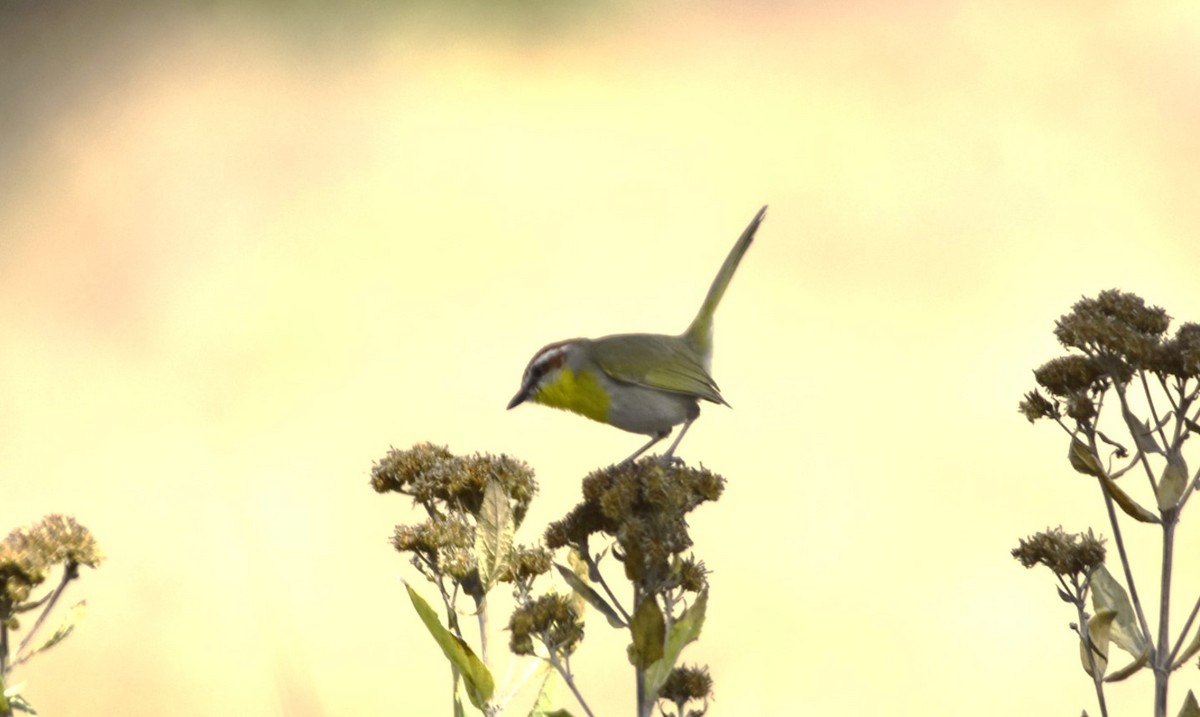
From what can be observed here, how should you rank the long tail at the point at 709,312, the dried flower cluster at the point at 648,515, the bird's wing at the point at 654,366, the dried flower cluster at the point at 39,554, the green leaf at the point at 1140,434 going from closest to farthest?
1. the dried flower cluster at the point at 648,515
2. the green leaf at the point at 1140,434
3. the dried flower cluster at the point at 39,554
4. the bird's wing at the point at 654,366
5. the long tail at the point at 709,312

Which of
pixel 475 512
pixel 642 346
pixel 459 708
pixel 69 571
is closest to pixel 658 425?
pixel 642 346

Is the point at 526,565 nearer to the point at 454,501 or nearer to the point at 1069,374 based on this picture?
the point at 454,501

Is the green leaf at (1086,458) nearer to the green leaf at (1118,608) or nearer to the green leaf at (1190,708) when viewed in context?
the green leaf at (1118,608)

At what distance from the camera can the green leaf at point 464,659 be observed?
2.64 meters

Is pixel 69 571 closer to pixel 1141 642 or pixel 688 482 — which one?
pixel 688 482

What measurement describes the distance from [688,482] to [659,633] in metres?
0.40

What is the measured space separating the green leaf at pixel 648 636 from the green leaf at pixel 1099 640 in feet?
3.36

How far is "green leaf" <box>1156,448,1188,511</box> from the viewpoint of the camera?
266 cm

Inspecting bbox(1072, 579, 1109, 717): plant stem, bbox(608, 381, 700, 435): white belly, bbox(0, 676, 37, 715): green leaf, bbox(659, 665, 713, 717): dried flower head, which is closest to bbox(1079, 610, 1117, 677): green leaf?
bbox(1072, 579, 1109, 717): plant stem

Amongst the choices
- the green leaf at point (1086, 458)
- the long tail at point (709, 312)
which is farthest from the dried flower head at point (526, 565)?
the long tail at point (709, 312)

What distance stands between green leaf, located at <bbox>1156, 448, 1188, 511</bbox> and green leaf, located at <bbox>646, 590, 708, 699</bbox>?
1.05 meters

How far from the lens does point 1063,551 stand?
2.84 m

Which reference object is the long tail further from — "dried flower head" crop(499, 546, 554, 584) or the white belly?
"dried flower head" crop(499, 546, 554, 584)

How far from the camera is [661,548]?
260cm
